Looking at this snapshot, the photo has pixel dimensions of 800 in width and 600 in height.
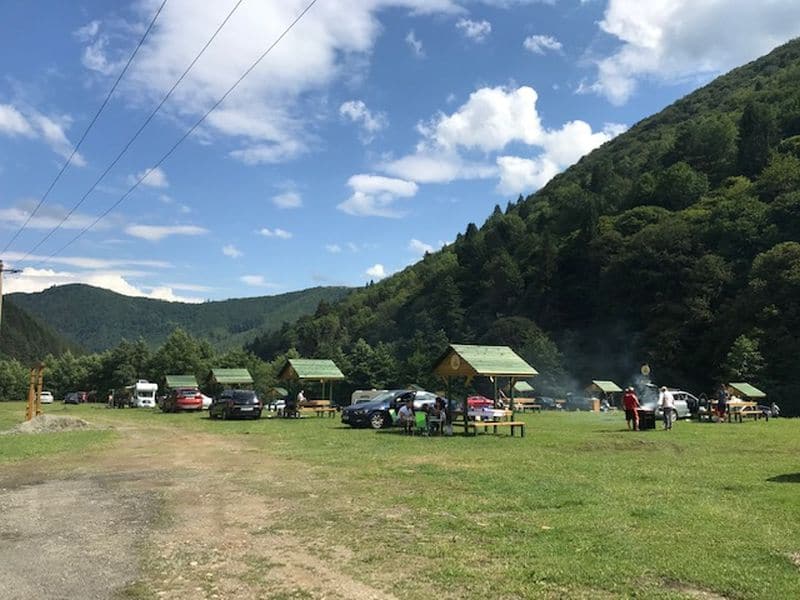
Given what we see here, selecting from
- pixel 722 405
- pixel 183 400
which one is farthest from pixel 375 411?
pixel 183 400

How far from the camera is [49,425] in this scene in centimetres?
2795

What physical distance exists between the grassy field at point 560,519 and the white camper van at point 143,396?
4905cm

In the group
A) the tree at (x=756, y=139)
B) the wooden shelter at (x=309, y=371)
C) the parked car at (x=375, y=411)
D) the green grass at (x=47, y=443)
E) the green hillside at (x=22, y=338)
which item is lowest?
the green grass at (x=47, y=443)

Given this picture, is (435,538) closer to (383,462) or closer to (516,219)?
(383,462)

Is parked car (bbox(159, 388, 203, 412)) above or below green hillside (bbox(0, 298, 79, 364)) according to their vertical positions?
below

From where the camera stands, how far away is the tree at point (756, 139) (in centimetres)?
10125

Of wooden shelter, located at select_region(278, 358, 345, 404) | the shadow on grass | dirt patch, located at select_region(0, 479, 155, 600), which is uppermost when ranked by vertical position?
wooden shelter, located at select_region(278, 358, 345, 404)

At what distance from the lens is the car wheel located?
28.8 metres

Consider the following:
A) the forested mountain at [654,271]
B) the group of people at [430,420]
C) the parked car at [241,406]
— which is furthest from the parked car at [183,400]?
the forested mountain at [654,271]

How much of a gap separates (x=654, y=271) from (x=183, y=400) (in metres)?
61.9

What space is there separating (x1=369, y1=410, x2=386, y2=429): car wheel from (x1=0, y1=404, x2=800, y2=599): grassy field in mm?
10712

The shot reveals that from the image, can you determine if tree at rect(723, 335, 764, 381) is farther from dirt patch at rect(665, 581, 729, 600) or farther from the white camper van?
dirt patch at rect(665, 581, 729, 600)

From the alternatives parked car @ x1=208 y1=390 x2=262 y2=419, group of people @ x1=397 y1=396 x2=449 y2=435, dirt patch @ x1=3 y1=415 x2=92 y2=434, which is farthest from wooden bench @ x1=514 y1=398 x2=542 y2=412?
dirt patch @ x1=3 y1=415 x2=92 y2=434

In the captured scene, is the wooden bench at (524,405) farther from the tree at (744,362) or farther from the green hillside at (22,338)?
the green hillside at (22,338)
